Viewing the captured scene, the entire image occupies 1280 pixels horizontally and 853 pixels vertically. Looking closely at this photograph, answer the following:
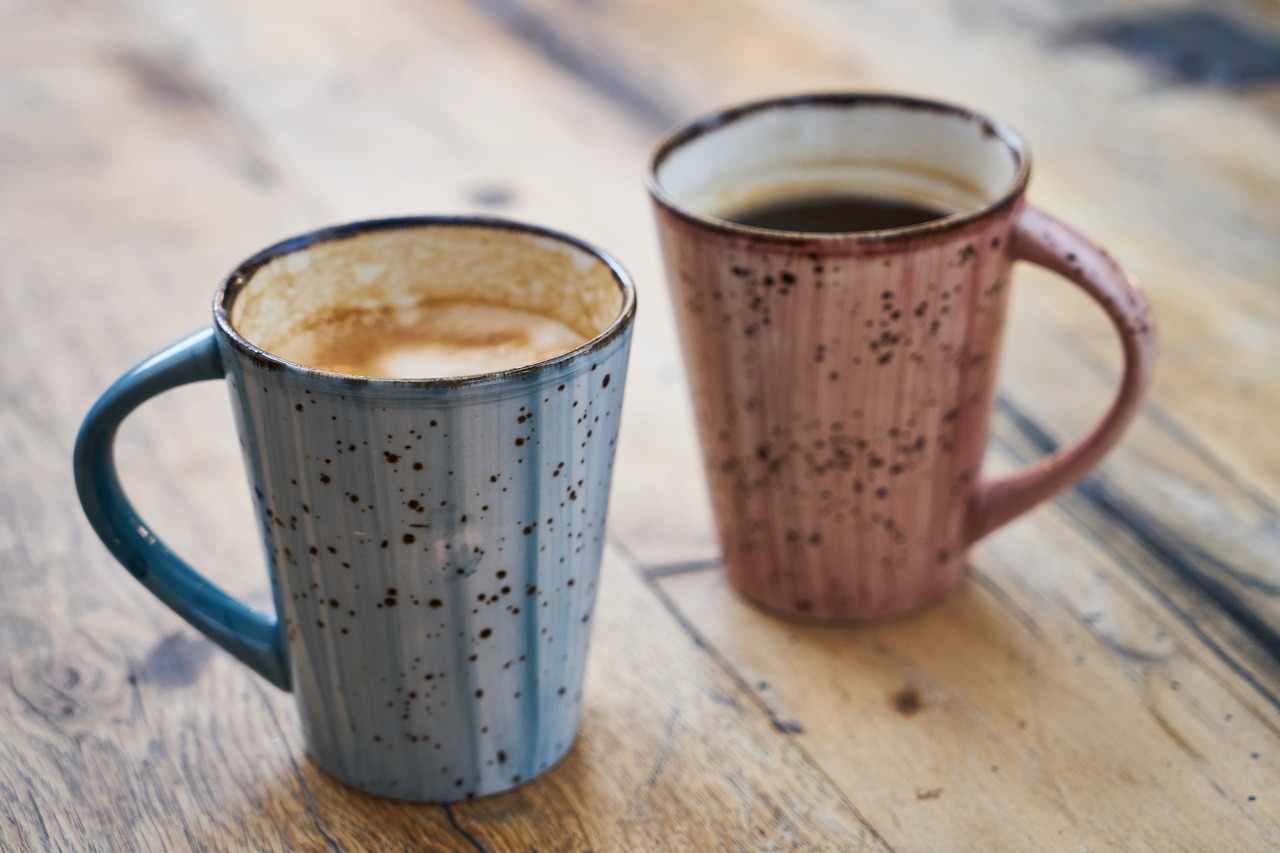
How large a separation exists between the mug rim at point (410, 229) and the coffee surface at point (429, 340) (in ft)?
0.06

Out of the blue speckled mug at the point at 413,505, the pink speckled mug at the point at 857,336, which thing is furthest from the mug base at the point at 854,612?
the blue speckled mug at the point at 413,505

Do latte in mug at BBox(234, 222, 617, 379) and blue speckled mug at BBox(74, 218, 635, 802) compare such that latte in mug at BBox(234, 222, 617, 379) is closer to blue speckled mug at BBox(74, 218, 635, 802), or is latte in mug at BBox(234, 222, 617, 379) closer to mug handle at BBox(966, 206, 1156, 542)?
blue speckled mug at BBox(74, 218, 635, 802)

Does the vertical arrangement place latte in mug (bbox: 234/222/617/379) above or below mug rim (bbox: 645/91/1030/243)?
below

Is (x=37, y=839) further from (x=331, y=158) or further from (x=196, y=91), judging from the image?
(x=196, y=91)

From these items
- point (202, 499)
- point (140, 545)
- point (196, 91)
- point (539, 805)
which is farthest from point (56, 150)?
point (539, 805)

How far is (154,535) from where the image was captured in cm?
50

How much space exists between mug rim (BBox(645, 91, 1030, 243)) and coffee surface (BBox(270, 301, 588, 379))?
2.9 inches

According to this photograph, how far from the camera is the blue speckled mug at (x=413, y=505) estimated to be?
0.43 m

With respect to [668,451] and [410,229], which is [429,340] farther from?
[668,451]

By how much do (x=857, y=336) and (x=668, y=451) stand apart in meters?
0.22

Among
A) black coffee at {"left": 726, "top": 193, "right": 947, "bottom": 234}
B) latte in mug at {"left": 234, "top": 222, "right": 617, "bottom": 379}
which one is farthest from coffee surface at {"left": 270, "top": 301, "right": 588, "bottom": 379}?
black coffee at {"left": 726, "top": 193, "right": 947, "bottom": 234}

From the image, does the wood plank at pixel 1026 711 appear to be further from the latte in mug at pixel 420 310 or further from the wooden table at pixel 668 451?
the latte in mug at pixel 420 310

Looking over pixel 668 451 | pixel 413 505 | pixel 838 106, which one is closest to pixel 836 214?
pixel 838 106

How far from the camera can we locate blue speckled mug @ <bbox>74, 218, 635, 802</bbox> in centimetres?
43
